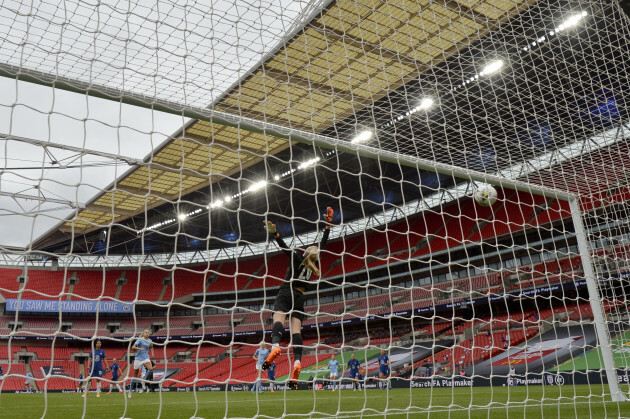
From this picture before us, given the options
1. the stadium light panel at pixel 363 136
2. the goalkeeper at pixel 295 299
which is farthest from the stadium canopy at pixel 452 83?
the goalkeeper at pixel 295 299

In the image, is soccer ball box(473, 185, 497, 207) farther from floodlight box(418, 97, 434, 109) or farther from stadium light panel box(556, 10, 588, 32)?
stadium light panel box(556, 10, 588, 32)

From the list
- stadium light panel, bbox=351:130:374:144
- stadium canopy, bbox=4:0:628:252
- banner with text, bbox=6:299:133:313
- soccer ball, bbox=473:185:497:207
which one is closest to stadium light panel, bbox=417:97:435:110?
stadium canopy, bbox=4:0:628:252

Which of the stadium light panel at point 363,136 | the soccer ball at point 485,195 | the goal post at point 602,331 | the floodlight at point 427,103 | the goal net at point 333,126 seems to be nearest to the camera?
the goal net at point 333,126

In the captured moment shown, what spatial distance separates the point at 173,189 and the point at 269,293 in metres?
20.9

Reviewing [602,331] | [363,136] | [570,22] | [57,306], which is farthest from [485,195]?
[57,306]

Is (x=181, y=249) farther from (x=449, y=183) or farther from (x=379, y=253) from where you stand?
(x=449, y=183)

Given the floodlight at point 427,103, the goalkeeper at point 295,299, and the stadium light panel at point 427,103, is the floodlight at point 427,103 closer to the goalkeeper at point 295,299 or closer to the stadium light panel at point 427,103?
the stadium light panel at point 427,103

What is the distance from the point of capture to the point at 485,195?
5891 mm

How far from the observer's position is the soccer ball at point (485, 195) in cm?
586

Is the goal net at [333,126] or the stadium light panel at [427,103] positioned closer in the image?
the goal net at [333,126]

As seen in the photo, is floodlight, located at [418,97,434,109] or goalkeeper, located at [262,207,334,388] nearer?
goalkeeper, located at [262,207,334,388]

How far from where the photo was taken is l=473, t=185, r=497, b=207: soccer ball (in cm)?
586

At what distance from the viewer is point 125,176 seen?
16.5 m

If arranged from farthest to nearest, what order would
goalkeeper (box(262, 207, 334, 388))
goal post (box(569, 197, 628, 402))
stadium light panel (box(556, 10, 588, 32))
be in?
stadium light panel (box(556, 10, 588, 32)) → goal post (box(569, 197, 628, 402)) → goalkeeper (box(262, 207, 334, 388))
